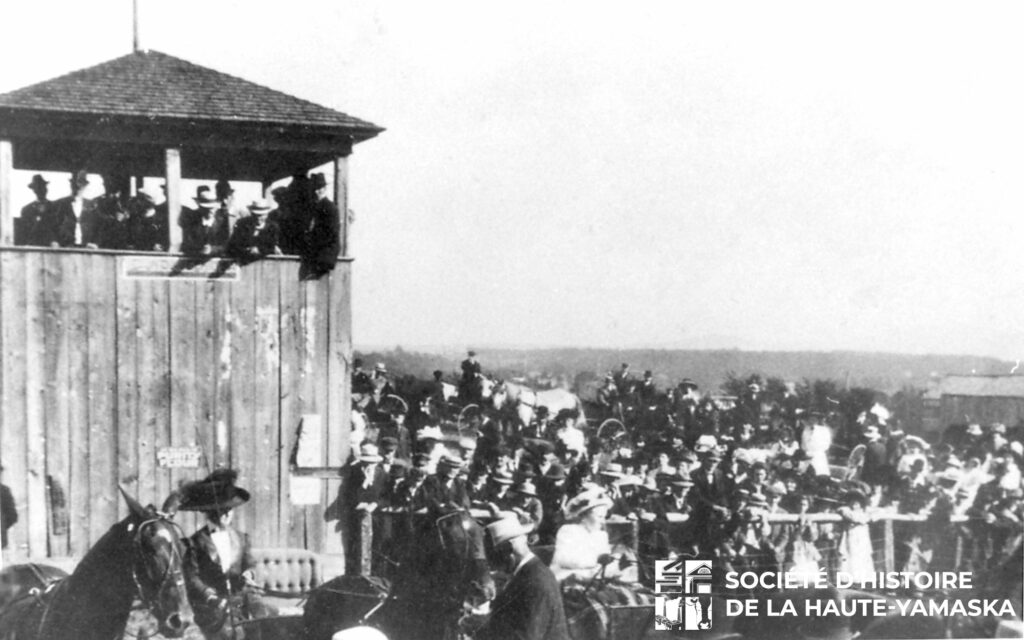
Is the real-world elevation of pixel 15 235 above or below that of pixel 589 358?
above

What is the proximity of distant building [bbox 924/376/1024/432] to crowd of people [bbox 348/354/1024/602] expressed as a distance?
0.13 metres

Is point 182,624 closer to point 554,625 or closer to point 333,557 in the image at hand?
point 333,557

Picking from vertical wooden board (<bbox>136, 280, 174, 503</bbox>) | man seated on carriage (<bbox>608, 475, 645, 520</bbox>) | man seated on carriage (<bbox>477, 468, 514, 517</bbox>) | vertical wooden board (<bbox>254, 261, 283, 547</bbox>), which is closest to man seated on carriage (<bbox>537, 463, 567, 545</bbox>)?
man seated on carriage (<bbox>477, 468, 514, 517</bbox>)

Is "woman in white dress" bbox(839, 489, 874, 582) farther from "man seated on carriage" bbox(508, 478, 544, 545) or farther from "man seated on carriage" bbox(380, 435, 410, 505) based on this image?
"man seated on carriage" bbox(380, 435, 410, 505)

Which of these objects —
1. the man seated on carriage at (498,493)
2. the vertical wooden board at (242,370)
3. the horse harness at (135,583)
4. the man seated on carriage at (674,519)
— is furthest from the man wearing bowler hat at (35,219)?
the man seated on carriage at (674,519)

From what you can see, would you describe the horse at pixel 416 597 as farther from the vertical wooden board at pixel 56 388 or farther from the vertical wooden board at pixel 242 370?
the vertical wooden board at pixel 56 388

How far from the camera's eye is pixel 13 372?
19.5 ft

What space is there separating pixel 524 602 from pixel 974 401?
3.96 m

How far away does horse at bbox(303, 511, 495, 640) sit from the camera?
20.6 ft

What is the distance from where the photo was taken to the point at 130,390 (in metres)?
6.10

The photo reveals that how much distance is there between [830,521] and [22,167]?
20.5 ft

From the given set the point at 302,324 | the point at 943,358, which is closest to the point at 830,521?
the point at 943,358

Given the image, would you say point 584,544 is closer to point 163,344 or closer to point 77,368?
point 163,344

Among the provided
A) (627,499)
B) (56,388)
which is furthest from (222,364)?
(627,499)
